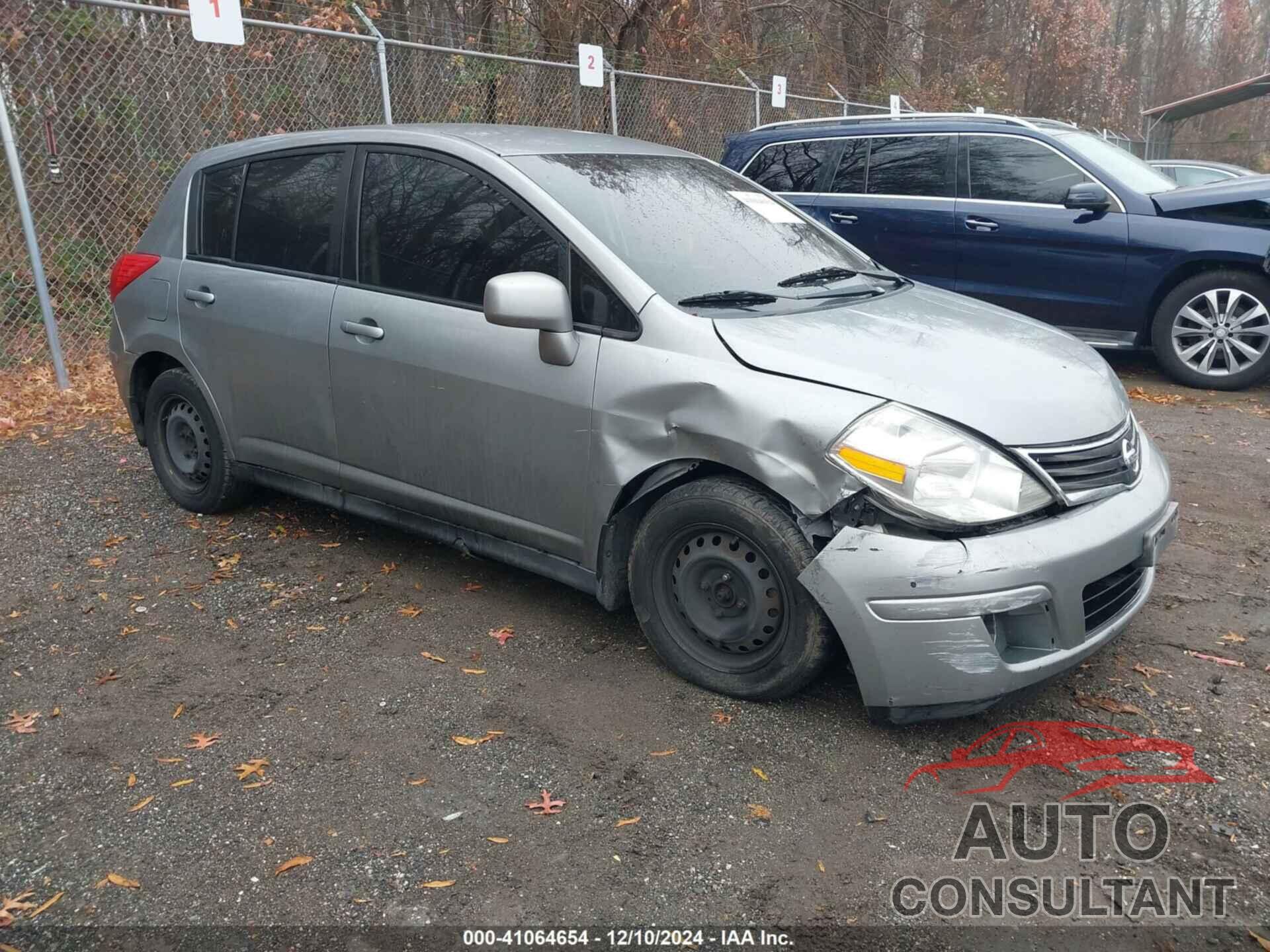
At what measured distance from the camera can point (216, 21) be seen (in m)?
7.00

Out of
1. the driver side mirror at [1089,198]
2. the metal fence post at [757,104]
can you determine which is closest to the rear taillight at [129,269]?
the driver side mirror at [1089,198]

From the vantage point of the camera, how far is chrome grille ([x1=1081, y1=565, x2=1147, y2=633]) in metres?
3.10

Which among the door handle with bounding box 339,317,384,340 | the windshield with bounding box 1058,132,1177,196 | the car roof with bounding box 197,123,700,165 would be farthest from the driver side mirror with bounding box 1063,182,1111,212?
the door handle with bounding box 339,317,384,340

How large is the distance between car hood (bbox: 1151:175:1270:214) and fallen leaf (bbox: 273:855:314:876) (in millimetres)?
7105

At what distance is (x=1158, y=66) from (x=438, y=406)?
4714 centimetres

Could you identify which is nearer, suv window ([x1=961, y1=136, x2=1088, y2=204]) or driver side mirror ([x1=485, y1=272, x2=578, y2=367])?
driver side mirror ([x1=485, y1=272, x2=578, y2=367])

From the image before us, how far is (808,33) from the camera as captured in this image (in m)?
18.2

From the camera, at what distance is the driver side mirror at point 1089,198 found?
745 centimetres

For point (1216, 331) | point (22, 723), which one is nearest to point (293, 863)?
point (22, 723)

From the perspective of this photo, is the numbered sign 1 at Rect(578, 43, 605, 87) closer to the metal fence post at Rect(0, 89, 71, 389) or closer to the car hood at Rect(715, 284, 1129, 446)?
the metal fence post at Rect(0, 89, 71, 389)

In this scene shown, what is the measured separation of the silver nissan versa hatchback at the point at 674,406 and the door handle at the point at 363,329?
1cm

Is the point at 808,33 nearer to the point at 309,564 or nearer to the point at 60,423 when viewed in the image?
the point at 60,423

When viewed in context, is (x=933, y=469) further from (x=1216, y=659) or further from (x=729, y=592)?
(x=1216, y=659)

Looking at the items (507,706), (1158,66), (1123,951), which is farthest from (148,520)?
(1158,66)
